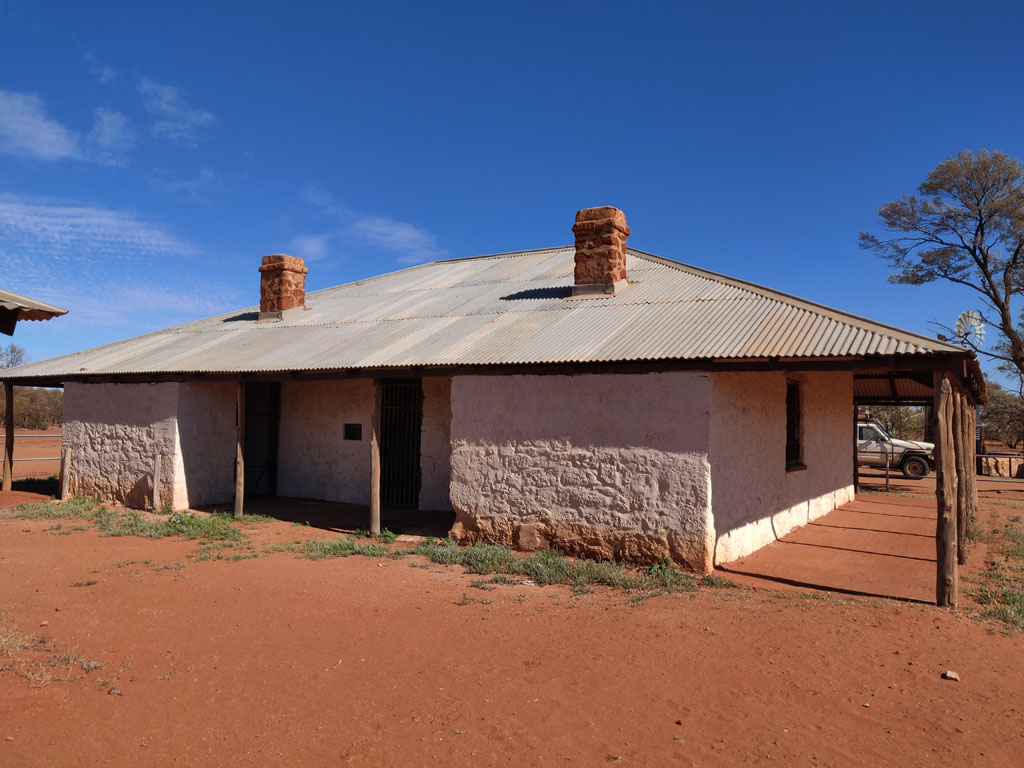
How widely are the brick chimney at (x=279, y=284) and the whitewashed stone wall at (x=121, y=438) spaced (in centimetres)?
346

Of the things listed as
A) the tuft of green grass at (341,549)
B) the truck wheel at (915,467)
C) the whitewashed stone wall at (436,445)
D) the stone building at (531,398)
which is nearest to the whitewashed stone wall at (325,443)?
the stone building at (531,398)

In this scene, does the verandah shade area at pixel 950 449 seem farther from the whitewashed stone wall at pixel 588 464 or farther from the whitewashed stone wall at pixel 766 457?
the whitewashed stone wall at pixel 588 464

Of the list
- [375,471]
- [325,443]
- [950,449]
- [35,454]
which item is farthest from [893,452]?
[35,454]

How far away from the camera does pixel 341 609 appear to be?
624 centimetres

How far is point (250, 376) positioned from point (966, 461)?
11.0 m

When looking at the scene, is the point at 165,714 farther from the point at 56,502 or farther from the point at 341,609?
the point at 56,502

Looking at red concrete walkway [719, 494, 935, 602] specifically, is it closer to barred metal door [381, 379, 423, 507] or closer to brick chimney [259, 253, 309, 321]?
barred metal door [381, 379, 423, 507]

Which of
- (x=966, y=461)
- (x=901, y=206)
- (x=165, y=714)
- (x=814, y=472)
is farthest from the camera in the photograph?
(x=901, y=206)

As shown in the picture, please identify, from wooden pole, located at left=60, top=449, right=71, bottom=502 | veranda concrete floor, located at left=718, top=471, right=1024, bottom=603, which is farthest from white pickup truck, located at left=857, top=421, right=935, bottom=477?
wooden pole, located at left=60, top=449, right=71, bottom=502

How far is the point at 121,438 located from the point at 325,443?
3.52m

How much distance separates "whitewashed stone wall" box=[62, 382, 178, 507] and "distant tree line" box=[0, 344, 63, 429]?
76.0ft

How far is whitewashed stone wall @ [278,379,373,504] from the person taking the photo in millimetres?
12227

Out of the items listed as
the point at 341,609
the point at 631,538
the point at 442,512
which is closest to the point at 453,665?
the point at 341,609

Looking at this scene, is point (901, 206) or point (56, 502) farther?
point (901, 206)
